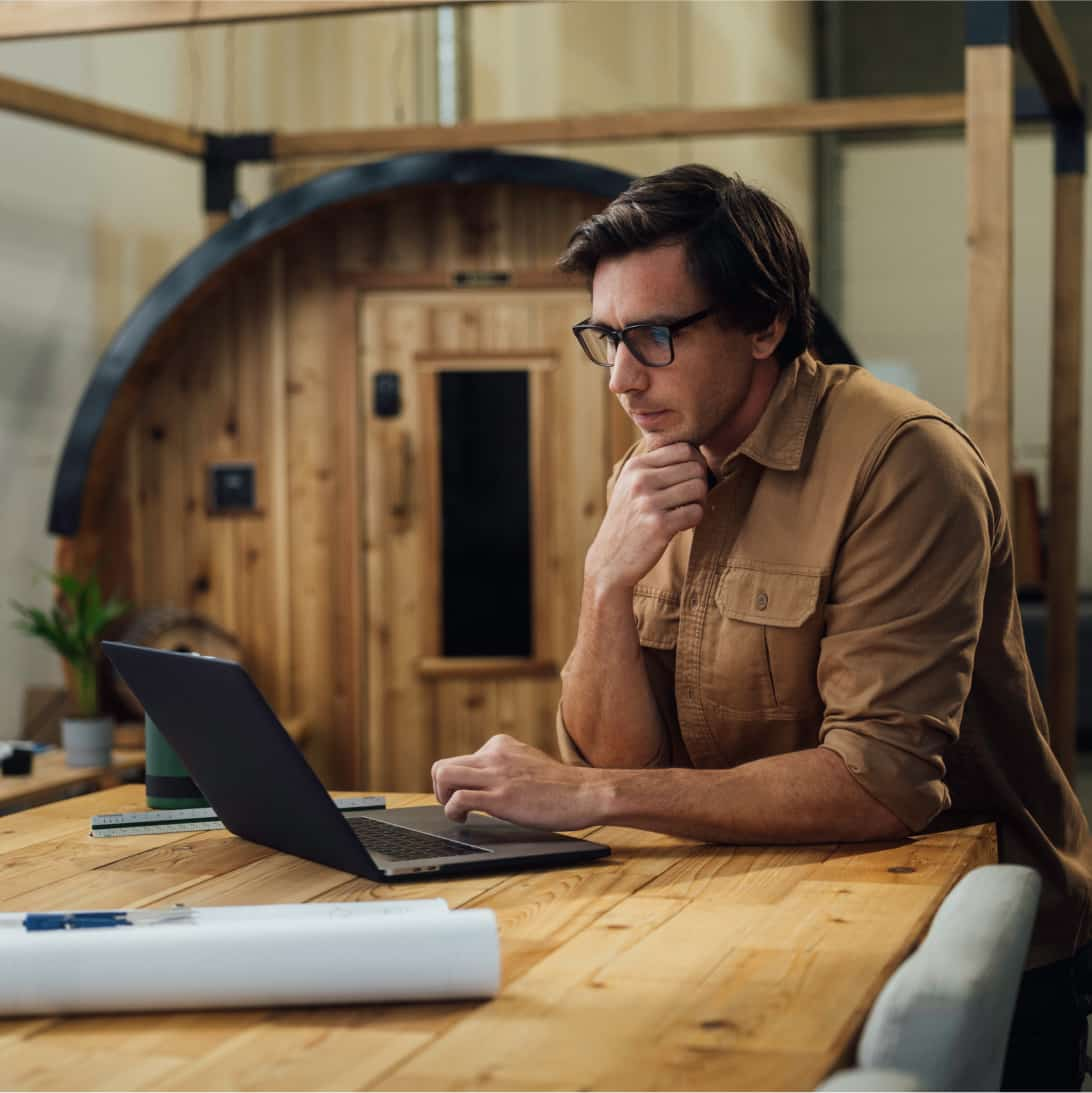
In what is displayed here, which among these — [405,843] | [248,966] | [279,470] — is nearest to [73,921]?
[248,966]

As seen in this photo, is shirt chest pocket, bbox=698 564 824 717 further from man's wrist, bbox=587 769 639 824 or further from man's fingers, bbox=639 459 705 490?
man's wrist, bbox=587 769 639 824

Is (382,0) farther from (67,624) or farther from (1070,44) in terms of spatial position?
(1070,44)

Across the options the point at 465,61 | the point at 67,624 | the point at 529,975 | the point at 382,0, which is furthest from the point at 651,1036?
the point at 465,61

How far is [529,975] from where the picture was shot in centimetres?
139

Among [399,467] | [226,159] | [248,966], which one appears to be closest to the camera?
[248,966]

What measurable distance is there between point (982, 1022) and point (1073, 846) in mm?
1126

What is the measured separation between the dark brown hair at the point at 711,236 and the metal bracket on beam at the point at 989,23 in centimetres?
165

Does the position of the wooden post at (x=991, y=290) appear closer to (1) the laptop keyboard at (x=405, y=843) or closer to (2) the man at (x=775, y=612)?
(2) the man at (x=775, y=612)

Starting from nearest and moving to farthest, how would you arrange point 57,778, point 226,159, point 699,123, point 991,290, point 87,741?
point 991,290 → point 57,778 → point 87,741 → point 699,123 → point 226,159

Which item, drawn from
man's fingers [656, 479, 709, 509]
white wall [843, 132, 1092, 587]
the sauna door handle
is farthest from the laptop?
white wall [843, 132, 1092, 587]

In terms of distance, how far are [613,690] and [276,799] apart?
605 millimetres

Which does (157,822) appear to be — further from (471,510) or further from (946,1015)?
(471,510)

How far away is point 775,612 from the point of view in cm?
206

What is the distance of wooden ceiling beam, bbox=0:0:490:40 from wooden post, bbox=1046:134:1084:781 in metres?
2.40
